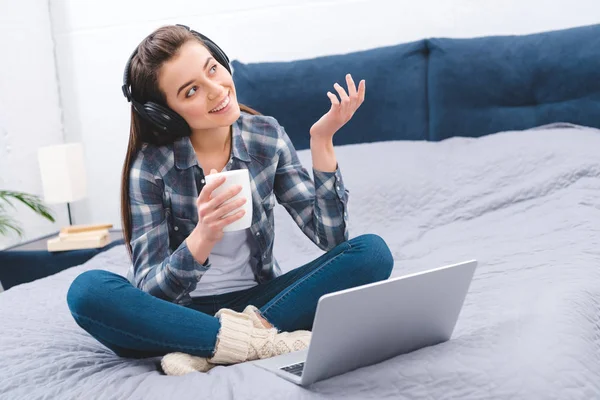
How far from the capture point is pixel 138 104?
1309 millimetres

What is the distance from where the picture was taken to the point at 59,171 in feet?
8.52

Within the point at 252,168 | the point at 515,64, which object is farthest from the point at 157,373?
the point at 515,64

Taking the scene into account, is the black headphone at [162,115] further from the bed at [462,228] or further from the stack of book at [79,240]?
the stack of book at [79,240]

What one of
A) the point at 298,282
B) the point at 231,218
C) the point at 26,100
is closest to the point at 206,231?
the point at 231,218

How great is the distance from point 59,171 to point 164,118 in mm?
1437

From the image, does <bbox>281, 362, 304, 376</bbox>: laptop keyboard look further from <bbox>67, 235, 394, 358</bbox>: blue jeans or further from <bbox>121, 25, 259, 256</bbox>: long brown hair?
<bbox>121, 25, 259, 256</bbox>: long brown hair

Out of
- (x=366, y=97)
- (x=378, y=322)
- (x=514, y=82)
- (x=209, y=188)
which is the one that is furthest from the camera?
(x=366, y=97)

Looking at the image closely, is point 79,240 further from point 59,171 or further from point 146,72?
point 146,72

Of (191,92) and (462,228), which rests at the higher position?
(191,92)

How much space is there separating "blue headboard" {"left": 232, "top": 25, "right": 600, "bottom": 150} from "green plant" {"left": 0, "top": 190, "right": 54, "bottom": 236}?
3.01ft

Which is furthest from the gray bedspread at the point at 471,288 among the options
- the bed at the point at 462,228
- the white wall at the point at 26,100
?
the white wall at the point at 26,100

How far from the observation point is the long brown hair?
132cm

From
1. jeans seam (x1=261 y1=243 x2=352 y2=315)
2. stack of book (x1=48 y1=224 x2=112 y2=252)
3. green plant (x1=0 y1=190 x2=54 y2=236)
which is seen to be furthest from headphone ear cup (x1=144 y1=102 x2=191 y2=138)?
green plant (x1=0 y1=190 x2=54 y2=236)

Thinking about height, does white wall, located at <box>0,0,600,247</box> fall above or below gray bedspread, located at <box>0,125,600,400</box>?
above
